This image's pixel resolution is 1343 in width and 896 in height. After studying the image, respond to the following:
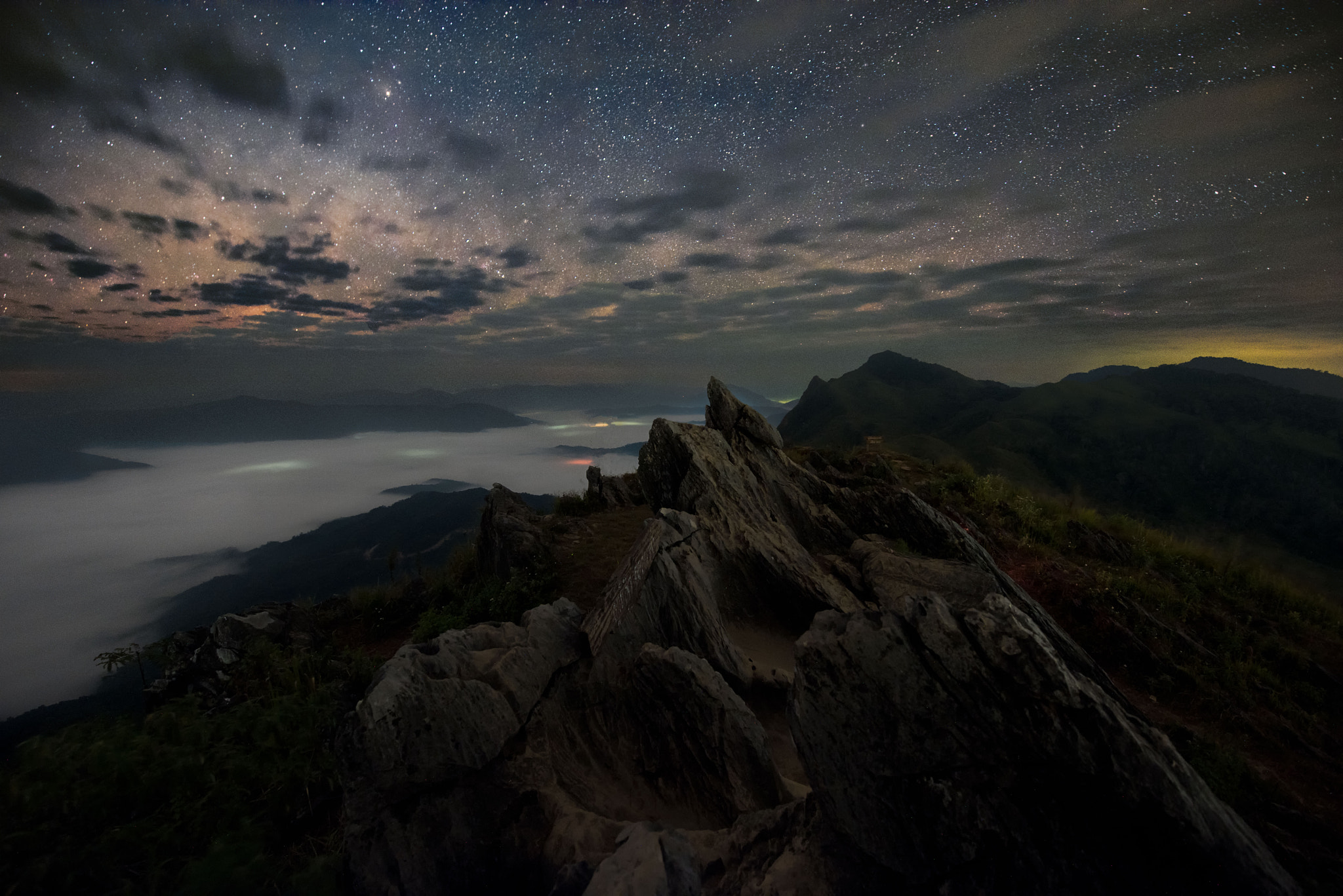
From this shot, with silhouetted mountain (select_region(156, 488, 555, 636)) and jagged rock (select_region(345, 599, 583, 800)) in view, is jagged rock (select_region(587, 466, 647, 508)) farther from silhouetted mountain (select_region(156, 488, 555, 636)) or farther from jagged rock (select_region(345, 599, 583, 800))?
silhouetted mountain (select_region(156, 488, 555, 636))

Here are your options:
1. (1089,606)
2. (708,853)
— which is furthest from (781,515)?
(708,853)

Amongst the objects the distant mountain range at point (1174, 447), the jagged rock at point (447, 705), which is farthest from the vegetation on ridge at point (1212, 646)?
the distant mountain range at point (1174, 447)

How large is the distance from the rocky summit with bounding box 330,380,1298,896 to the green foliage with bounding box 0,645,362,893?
46.7 inches

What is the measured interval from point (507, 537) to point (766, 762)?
1354 cm

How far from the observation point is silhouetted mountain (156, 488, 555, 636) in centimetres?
12554

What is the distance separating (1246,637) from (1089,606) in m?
3.73

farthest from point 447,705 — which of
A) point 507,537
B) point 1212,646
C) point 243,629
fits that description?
point 1212,646

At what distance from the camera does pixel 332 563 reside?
152m

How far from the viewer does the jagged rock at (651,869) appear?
196 inches

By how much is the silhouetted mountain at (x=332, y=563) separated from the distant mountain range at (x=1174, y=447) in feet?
353

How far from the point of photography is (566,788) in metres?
7.28

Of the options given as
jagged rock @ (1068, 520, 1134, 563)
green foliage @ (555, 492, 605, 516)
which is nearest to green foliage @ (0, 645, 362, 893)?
green foliage @ (555, 492, 605, 516)

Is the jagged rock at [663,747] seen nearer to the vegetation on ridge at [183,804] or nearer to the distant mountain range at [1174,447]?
the vegetation on ridge at [183,804]

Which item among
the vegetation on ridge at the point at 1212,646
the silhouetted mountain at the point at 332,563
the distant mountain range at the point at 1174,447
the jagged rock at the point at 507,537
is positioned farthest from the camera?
the silhouetted mountain at the point at 332,563
